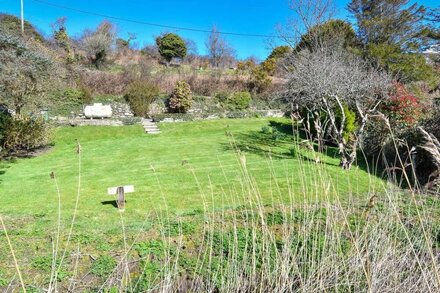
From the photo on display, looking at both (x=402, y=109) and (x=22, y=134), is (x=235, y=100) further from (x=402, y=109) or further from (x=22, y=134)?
(x=22, y=134)

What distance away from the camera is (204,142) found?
11125 millimetres

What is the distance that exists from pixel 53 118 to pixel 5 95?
5739mm

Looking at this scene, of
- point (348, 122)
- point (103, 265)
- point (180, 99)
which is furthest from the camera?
point (180, 99)

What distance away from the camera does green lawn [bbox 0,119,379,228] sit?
4.37 m

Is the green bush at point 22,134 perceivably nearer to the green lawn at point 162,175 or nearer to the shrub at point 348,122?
the green lawn at point 162,175

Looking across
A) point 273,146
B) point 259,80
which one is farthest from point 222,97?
point 273,146

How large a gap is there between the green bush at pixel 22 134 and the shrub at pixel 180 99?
306 inches

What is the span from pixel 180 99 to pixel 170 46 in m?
10.2

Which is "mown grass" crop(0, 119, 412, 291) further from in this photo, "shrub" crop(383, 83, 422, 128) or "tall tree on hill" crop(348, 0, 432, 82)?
"tall tree on hill" crop(348, 0, 432, 82)

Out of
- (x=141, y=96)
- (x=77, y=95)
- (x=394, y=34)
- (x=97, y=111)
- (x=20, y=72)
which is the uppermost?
(x=394, y=34)

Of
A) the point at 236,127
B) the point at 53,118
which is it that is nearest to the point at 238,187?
the point at 236,127

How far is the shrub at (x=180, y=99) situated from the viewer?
17.8 m

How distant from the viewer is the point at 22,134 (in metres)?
9.88

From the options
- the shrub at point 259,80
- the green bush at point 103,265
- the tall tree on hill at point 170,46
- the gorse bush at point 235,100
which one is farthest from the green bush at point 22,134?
the tall tree on hill at point 170,46
